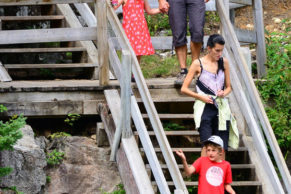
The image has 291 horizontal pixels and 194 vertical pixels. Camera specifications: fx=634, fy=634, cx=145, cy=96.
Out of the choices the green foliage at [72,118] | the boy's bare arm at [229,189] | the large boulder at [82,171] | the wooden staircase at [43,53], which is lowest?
the large boulder at [82,171]

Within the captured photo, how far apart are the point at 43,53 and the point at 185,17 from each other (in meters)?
3.69

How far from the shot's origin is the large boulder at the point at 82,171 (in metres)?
6.71

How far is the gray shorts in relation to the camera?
22.0ft

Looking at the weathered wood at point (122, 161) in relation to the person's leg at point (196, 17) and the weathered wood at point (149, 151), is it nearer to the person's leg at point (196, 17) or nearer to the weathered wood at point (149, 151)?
the weathered wood at point (149, 151)

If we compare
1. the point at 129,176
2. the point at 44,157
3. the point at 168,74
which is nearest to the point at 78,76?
the point at 168,74

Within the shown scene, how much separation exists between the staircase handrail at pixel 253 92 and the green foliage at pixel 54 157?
2118mm

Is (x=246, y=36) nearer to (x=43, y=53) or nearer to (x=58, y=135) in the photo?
(x=58, y=135)

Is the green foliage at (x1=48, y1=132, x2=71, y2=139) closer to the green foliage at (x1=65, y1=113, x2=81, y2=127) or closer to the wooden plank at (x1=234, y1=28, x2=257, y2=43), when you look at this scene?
the green foliage at (x1=65, y1=113, x2=81, y2=127)

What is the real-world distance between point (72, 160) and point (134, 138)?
106cm

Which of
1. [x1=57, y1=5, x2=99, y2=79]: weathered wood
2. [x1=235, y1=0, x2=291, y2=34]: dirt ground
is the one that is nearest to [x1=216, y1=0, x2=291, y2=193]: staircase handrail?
[x1=57, y1=5, x2=99, y2=79]: weathered wood

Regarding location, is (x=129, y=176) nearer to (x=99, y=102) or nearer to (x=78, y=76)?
(x=99, y=102)

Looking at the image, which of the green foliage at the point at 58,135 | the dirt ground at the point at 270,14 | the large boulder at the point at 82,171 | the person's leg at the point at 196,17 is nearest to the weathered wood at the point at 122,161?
the large boulder at the point at 82,171

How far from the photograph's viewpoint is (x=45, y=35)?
732cm

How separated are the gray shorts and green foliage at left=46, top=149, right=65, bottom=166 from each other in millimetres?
1778
